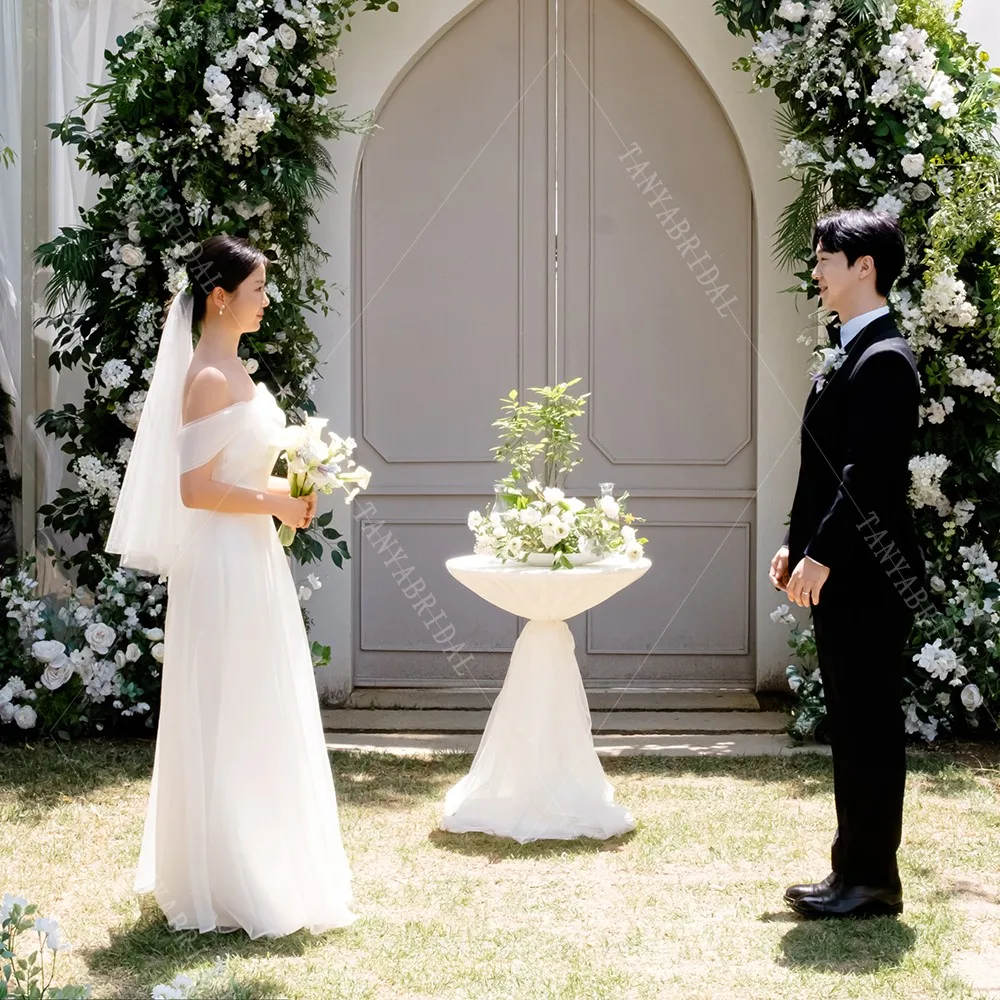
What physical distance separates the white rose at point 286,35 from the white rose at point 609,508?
103 inches

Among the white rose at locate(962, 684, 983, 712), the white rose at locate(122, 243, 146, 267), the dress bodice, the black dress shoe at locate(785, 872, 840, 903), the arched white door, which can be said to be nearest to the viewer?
the dress bodice

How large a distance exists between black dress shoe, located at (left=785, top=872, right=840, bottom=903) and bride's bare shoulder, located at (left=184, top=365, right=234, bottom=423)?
6.70 ft

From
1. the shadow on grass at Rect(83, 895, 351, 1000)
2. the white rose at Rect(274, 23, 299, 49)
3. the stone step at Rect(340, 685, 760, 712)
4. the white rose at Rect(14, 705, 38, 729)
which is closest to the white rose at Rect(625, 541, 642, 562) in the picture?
the shadow on grass at Rect(83, 895, 351, 1000)

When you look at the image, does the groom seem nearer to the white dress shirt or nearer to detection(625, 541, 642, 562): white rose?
the white dress shirt

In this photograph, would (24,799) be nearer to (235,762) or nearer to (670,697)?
(235,762)

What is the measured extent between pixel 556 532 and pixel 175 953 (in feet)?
5.91

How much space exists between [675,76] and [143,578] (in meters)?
3.44

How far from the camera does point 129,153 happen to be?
5.70 m

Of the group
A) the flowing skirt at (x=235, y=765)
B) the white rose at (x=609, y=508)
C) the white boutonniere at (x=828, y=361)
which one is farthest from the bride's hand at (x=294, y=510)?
Answer: the white boutonniere at (x=828, y=361)

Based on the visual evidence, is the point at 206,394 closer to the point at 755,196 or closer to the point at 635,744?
the point at 635,744

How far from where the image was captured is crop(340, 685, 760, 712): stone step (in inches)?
252

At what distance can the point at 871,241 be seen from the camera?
355 cm

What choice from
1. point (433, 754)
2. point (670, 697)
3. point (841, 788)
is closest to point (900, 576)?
point (841, 788)

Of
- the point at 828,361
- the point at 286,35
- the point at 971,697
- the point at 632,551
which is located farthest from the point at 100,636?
the point at 971,697
